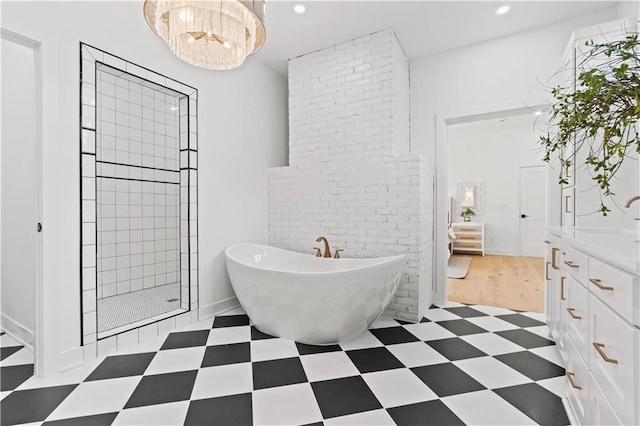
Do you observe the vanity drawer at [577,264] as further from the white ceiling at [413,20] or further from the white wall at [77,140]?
the white wall at [77,140]

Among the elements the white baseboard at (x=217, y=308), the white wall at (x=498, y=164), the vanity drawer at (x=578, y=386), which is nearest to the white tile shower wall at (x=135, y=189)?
the white baseboard at (x=217, y=308)

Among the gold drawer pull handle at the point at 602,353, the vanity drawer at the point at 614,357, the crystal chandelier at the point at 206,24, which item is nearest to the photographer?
the vanity drawer at the point at 614,357

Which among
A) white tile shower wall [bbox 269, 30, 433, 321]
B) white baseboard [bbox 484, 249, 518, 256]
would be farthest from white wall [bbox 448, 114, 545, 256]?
white tile shower wall [bbox 269, 30, 433, 321]

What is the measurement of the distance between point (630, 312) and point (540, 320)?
7.96 ft

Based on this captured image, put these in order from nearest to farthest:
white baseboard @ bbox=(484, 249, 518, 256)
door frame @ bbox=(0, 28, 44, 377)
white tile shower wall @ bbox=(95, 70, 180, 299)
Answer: door frame @ bbox=(0, 28, 44, 377) → white tile shower wall @ bbox=(95, 70, 180, 299) → white baseboard @ bbox=(484, 249, 518, 256)

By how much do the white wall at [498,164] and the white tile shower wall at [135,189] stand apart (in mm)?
5679

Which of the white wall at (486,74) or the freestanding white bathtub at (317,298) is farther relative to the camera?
the white wall at (486,74)

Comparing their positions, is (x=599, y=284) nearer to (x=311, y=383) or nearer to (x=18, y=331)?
(x=311, y=383)

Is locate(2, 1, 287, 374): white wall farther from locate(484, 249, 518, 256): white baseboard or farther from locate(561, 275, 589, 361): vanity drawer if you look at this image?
locate(484, 249, 518, 256): white baseboard

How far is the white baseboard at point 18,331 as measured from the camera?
224 centimetres

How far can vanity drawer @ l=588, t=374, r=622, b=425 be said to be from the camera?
3.00ft

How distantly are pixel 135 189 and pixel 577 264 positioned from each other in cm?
425

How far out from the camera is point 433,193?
11.2ft

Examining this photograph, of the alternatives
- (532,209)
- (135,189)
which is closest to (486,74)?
(135,189)
